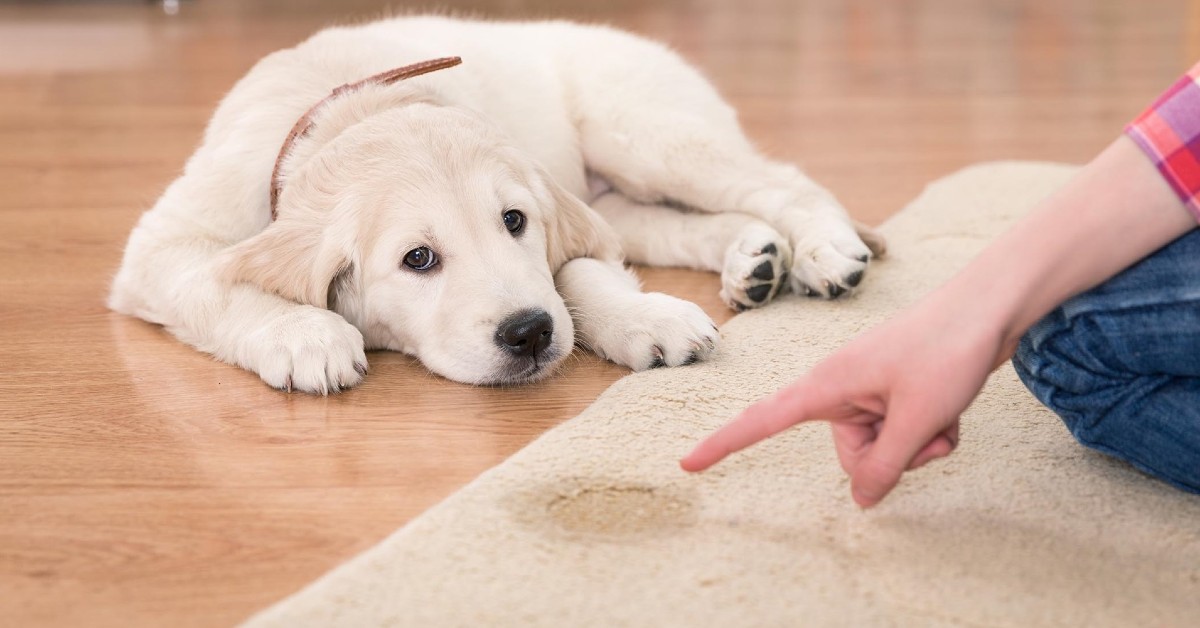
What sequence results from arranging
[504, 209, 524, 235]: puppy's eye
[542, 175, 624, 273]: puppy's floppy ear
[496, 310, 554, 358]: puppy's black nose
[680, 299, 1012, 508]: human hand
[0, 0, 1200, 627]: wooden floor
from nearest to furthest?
[680, 299, 1012, 508]: human hand < [0, 0, 1200, 627]: wooden floor < [496, 310, 554, 358]: puppy's black nose < [504, 209, 524, 235]: puppy's eye < [542, 175, 624, 273]: puppy's floppy ear

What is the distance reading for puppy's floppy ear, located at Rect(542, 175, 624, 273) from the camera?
2.14 m

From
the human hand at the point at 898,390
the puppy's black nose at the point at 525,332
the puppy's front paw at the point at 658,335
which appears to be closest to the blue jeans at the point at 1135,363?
the human hand at the point at 898,390

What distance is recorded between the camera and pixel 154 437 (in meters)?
1.76

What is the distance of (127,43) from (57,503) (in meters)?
4.07

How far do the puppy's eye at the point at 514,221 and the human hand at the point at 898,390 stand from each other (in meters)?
0.78

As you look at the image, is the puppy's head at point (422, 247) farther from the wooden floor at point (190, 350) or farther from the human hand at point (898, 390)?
the human hand at point (898, 390)

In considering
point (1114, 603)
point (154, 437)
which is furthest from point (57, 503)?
point (1114, 603)

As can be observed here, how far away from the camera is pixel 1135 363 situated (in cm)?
139

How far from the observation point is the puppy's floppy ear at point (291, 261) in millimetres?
1945

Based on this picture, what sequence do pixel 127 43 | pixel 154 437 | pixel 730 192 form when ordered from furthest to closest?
pixel 127 43 < pixel 730 192 < pixel 154 437

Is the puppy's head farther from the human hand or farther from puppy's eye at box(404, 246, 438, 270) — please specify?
Answer: the human hand

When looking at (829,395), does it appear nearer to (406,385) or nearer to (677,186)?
(406,385)

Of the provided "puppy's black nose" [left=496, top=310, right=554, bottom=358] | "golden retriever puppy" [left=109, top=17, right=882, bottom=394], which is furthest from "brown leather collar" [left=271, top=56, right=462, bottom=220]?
"puppy's black nose" [left=496, top=310, right=554, bottom=358]

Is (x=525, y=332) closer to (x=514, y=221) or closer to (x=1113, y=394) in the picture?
(x=514, y=221)
